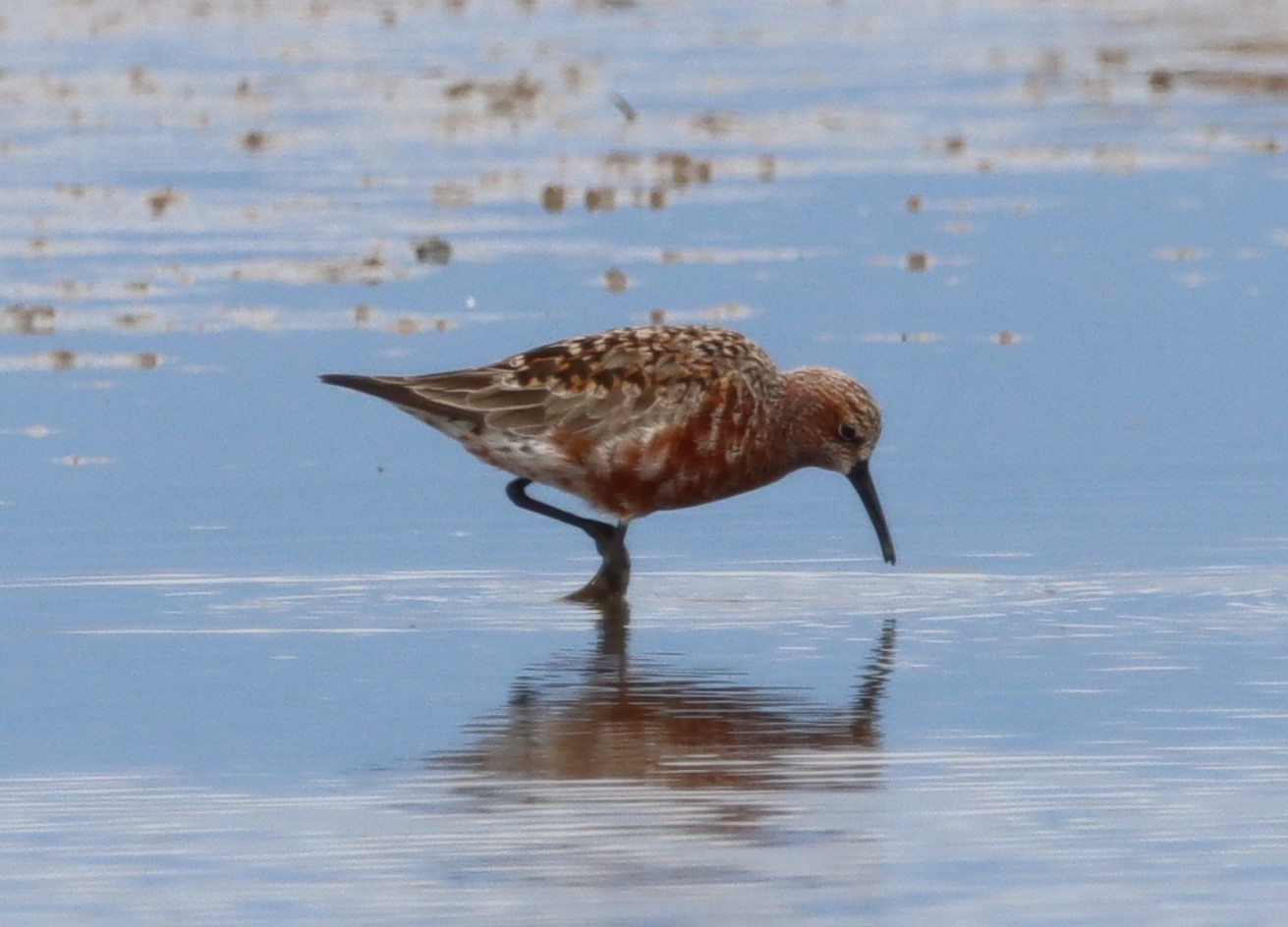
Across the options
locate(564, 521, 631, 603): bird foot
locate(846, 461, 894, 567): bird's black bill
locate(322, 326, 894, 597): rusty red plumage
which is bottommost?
locate(564, 521, 631, 603): bird foot

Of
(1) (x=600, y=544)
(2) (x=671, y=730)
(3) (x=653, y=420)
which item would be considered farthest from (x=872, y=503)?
(2) (x=671, y=730)

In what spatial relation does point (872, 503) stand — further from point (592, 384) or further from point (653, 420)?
point (592, 384)

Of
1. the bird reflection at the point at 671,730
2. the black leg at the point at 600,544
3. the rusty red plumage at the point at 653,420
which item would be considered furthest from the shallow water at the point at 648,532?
the rusty red plumage at the point at 653,420

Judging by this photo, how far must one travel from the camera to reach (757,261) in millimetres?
18188

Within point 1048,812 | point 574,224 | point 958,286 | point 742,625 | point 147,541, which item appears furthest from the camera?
point 574,224

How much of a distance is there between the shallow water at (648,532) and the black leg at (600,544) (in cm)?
18

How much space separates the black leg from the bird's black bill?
91 centimetres

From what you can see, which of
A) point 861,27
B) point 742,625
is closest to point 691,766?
point 742,625

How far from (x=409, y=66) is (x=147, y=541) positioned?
1703 cm

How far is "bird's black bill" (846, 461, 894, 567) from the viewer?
11.5 meters

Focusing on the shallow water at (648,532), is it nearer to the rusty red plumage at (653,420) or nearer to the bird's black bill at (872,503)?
the bird's black bill at (872,503)

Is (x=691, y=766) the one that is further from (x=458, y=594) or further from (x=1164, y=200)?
(x=1164, y=200)

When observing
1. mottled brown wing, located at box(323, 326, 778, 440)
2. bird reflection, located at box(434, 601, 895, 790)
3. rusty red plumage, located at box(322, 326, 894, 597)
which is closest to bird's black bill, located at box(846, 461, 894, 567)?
rusty red plumage, located at box(322, 326, 894, 597)

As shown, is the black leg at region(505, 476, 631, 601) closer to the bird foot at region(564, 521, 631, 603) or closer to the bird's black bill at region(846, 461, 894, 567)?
the bird foot at region(564, 521, 631, 603)
